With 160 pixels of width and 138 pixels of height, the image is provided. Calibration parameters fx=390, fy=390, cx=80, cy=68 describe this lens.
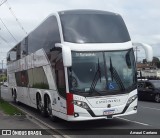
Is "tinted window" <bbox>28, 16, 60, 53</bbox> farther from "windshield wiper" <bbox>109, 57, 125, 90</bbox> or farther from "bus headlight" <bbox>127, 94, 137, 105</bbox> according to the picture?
"bus headlight" <bbox>127, 94, 137, 105</bbox>

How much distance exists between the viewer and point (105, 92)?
11938 mm

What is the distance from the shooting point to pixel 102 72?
12008 millimetres

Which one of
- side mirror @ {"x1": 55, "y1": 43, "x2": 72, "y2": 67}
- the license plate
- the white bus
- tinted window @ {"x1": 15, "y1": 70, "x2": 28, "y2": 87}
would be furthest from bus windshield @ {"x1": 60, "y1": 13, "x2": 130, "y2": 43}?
tinted window @ {"x1": 15, "y1": 70, "x2": 28, "y2": 87}

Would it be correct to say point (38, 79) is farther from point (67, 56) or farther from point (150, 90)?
point (150, 90)

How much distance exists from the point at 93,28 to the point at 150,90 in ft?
43.8

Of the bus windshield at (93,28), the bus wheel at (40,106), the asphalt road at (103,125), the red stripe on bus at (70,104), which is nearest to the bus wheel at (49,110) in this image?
the asphalt road at (103,125)

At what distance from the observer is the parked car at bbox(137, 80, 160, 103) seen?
2434cm

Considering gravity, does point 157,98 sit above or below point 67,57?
below

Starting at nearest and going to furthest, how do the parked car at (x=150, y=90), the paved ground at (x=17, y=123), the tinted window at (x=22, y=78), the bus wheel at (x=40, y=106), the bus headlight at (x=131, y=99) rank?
1. the bus headlight at (x=131, y=99)
2. the paved ground at (x=17, y=123)
3. the bus wheel at (x=40, y=106)
4. the tinted window at (x=22, y=78)
5. the parked car at (x=150, y=90)

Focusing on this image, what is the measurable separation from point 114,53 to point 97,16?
147cm

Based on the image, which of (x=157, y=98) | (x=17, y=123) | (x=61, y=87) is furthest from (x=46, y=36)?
(x=157, y=98)

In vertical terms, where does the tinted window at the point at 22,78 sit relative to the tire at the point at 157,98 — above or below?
above

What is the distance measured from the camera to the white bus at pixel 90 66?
38.3 feet

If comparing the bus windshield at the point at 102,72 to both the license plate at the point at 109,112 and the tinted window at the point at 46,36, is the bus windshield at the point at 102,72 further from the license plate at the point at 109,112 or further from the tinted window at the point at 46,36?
the tinted window at the point at 46,36
